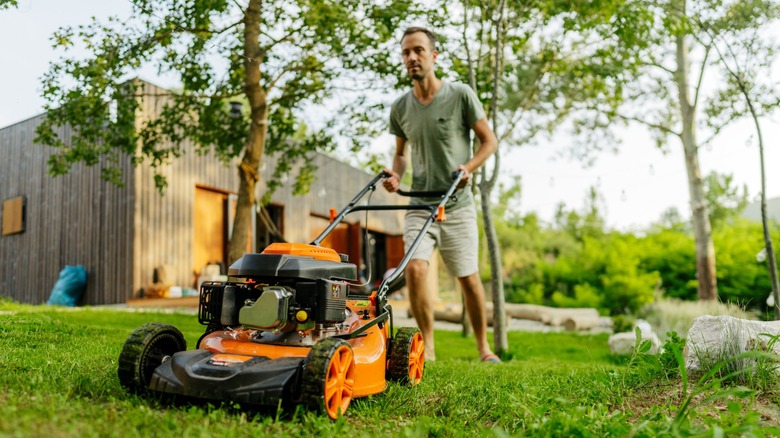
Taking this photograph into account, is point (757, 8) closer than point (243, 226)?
No

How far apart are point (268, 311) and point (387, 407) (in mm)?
609

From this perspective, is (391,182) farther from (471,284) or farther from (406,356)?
(406,356)

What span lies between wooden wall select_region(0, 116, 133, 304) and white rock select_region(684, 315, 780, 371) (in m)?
9.19

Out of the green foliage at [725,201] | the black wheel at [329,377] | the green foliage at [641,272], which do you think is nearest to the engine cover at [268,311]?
Result: the black wheel at [329,377]

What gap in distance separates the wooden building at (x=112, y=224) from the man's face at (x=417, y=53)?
6901 mm

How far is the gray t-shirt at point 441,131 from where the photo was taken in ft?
13.9

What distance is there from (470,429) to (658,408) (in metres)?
0.70

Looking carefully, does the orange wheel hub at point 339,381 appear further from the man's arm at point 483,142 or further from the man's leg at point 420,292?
the man's arm at point 483,142

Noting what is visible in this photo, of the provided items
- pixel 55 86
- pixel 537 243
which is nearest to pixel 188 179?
pixel 55 86

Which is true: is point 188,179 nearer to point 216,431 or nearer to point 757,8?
point 757,8

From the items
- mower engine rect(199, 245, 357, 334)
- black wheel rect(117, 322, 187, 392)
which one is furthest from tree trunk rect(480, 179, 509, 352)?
black wheel rect(117, 322, 187, 392)

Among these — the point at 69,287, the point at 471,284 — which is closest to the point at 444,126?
the point at 471,284

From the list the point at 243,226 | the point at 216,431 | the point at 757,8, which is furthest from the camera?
the point at 757,8

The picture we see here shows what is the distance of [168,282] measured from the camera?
10844 mm
